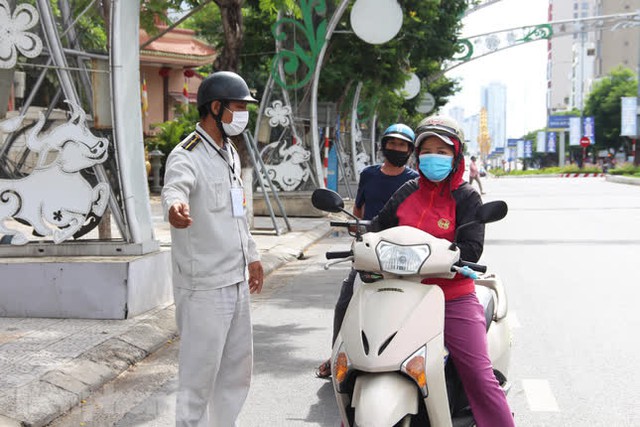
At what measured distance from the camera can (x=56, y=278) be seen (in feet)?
22.2

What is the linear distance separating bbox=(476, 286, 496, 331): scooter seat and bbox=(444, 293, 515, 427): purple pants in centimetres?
39

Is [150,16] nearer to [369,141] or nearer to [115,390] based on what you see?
[115,390]

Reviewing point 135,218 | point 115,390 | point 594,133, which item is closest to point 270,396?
point 115,390

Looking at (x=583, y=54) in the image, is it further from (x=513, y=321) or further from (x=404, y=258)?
(x=404, y=258)

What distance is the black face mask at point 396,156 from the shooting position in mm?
4973

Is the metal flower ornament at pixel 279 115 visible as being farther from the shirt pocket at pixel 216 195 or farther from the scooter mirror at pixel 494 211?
the scooter mirror at pixel 494 211

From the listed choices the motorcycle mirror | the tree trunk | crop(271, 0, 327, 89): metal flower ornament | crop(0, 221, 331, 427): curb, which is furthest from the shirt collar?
crop(271, 0, 327, 89): metal flower ornament

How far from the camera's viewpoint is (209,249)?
3.68 m

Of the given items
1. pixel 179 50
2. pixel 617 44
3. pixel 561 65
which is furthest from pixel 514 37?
pixel 561 65

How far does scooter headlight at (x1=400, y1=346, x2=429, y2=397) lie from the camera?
3029 millimetres

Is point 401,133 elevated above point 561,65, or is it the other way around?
point 561,65

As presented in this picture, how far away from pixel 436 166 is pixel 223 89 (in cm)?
95

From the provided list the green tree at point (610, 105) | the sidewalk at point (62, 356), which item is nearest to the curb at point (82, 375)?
the sidewalk at point (62, 356)

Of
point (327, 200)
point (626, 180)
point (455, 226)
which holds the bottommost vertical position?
point (626, 180)
